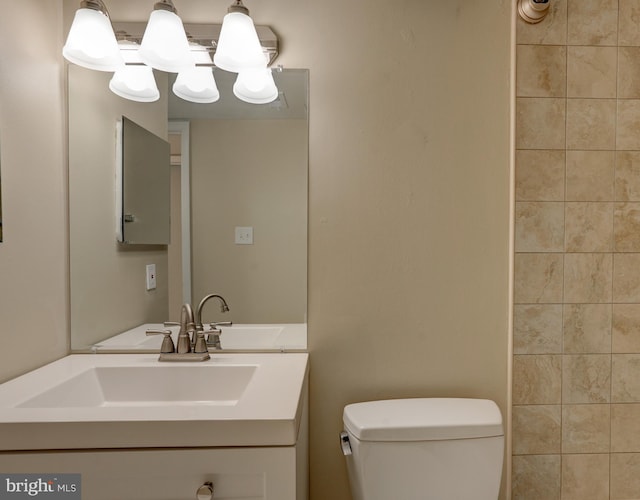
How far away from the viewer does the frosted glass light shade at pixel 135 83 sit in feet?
4.07

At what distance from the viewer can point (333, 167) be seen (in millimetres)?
1265

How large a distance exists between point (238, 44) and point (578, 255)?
4.01 ft

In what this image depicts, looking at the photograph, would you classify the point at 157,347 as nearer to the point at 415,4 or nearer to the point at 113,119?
the point at 113,119

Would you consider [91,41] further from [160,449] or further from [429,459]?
[429,459]

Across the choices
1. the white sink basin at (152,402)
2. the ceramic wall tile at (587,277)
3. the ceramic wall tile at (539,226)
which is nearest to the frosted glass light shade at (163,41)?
the white sink basin at (152,402)

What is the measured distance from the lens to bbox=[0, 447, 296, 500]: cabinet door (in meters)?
0.78

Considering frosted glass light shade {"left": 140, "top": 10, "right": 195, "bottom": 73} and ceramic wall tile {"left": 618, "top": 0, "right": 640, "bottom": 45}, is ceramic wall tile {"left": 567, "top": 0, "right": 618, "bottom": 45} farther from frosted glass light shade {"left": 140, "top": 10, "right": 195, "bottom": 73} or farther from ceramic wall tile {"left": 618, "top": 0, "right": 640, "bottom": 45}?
frosted glass light shade {"left": 140, "top": 10, "right": 195, "bottom": 73}

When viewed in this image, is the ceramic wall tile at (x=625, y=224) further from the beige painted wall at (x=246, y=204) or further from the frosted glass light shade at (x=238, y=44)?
the frosted glass light shade at (x=238, y=44)

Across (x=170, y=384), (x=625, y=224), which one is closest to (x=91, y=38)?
(x=170, y=384)

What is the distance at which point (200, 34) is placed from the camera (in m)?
1.21

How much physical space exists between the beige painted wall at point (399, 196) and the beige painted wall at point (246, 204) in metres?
0.07

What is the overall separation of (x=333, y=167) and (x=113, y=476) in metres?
0.97

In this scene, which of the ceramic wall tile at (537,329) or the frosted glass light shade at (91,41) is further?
the ceramic wall tile at (537,329)

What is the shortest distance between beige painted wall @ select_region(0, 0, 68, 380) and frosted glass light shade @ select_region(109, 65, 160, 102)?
0.18 meters
